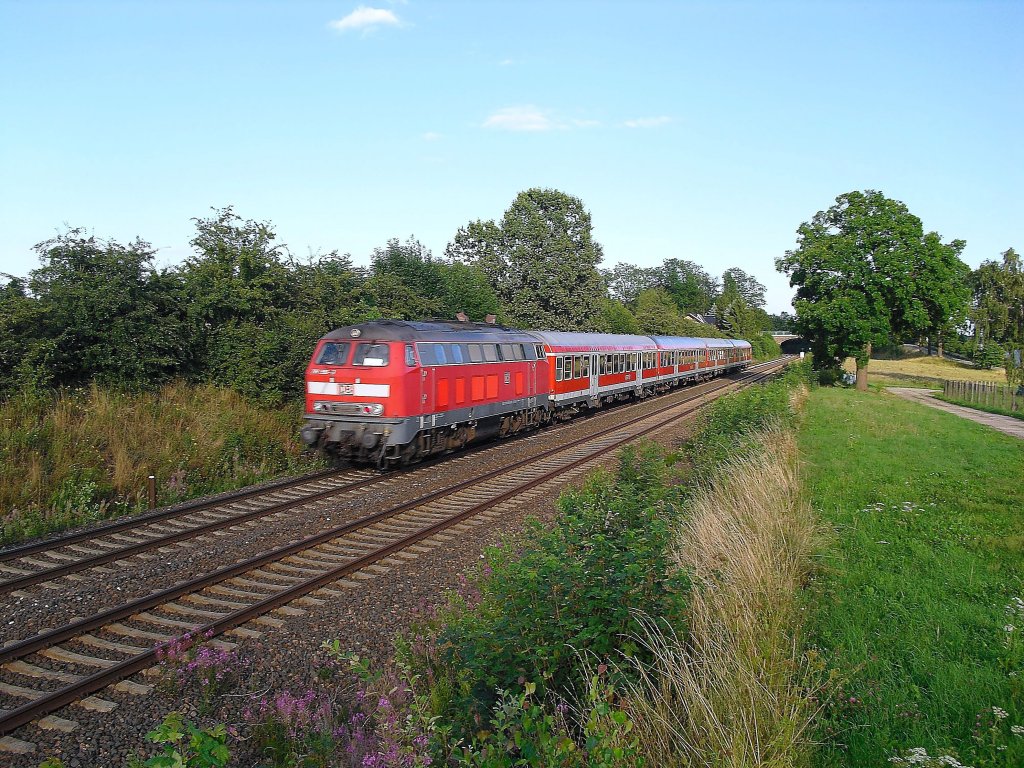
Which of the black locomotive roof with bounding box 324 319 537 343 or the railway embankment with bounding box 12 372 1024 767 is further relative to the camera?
the black locomotive roof with bounding box 324 319 537 343

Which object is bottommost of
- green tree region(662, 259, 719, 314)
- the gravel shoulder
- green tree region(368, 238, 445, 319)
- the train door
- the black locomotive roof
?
the gravel shoulder

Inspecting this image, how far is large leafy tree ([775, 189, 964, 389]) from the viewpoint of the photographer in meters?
33.0

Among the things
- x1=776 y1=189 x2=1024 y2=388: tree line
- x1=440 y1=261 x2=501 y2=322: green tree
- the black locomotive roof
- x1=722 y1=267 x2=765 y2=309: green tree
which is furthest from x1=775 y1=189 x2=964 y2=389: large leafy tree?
x1=722 y1=267 x2=765 y2=309: green tree

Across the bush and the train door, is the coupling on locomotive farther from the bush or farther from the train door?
the bush

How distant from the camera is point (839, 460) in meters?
A: 14.4

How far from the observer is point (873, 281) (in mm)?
33719

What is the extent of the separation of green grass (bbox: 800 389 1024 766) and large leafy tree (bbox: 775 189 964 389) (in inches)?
836

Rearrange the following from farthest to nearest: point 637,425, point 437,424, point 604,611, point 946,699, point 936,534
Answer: point 637,425 → point 437,424 → point 936,534 → point 604,611 → point 946,699

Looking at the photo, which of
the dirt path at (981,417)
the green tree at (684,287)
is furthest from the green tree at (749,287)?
the dirt path at (981,417)

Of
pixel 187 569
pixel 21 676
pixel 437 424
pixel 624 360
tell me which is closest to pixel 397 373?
pixel 437 424

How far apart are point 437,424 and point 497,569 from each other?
8.74 metres

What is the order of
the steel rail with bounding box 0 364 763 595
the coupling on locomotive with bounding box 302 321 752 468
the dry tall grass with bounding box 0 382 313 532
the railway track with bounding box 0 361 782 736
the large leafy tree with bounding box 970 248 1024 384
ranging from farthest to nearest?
the large leafy tree with bounding box 970 248 1024 384, the coupling on locomotive with bounding box 302 321 752 468, the dry tall grass with bounding box 0 382 313 532, the steel rail with bounding box 0 364 763 595, the railway track with bounding box 0 361 782 736

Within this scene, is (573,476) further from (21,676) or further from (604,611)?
(21,676)

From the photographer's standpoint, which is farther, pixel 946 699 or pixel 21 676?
pixel 21 676
